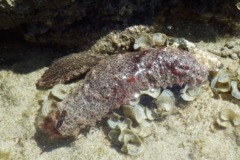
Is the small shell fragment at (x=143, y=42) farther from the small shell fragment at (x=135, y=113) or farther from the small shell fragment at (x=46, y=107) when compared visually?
the small shell fragment at (x=46, y=107)

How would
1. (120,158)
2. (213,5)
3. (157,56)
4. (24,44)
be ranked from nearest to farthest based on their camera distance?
(120,158), (157,56), (213,5), (24,44)

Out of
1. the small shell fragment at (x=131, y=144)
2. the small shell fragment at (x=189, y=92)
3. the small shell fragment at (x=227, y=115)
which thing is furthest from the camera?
the small shell fragment at (x=189, y=92)

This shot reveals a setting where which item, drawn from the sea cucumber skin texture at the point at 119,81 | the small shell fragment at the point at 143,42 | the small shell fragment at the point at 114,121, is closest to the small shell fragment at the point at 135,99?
the sea cucumber skin texture at the point at 119,81

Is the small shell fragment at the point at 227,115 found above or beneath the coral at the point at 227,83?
beneath

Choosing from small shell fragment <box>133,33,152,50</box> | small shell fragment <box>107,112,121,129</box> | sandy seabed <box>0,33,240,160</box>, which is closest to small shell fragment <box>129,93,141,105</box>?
small shell fragment <box>107,112,121,129</box>

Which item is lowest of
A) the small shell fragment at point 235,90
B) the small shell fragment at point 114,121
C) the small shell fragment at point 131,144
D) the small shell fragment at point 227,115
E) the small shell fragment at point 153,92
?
the small shell fragment at point 227,115

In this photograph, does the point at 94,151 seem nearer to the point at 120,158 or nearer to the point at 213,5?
the point at 120,158

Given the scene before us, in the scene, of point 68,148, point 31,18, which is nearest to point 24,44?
point 31,18

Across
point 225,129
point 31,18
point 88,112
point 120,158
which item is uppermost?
point 31,18
